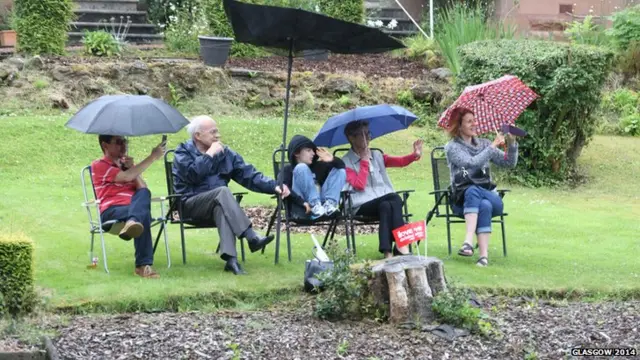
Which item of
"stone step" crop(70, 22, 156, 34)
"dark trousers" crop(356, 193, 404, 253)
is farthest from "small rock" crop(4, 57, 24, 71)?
"dark trousers" crop(356, 193, 404, 253)

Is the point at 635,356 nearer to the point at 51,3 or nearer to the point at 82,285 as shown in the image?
the point at 82,285

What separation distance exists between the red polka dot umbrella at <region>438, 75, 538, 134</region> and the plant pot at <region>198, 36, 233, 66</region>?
7914 millimetres

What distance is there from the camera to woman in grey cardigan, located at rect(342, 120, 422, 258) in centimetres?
916

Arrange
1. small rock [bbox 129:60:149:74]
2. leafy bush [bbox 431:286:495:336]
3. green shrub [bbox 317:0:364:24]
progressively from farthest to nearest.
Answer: green shrub [bbox 317:0:364:24]
small rock [bbox 129:60:149:74]
leafy bush [bbox 431:286:495:336]

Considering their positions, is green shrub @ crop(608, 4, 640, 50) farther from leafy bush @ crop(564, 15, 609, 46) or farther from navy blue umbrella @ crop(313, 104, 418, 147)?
navy blue umbrella @ crop(313, 104, 418, 147)

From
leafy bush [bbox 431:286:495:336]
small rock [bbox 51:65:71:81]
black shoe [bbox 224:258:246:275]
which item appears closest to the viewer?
leafy bush [bbox 431:286:495:336]

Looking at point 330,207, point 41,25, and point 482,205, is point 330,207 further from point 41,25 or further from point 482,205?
point 41,25

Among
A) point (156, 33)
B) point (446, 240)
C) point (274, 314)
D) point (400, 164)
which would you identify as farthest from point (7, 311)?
point (156, 33)

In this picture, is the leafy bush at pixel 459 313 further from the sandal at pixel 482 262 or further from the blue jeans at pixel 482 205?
the blue jeans at pixel 482 205

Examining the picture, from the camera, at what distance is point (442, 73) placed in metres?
18.0

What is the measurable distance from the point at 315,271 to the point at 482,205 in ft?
6.66

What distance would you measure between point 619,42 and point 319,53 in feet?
37.4

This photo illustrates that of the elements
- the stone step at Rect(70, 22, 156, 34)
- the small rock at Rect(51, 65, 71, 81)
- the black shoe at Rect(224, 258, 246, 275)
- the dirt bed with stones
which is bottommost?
the dirt bed with stones

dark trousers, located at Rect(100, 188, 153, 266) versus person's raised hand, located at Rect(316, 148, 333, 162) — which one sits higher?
person's raised hand, located at Rect(316, 148, 333, 162)
